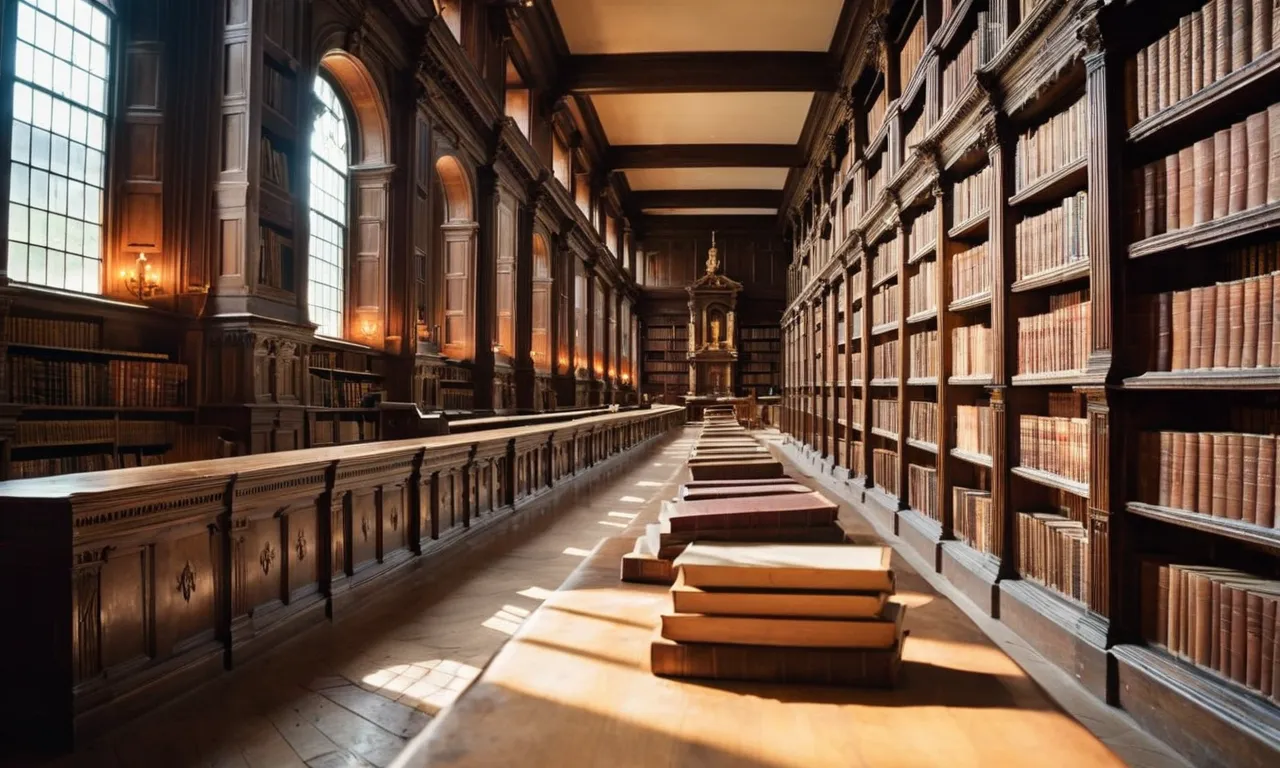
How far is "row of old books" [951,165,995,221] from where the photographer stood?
393 centimetres

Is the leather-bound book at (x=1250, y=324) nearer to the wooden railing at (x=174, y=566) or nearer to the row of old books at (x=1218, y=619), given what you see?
the row of old books at (x=1218, y=619)

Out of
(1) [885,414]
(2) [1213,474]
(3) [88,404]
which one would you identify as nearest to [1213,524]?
(2) [1213,474]

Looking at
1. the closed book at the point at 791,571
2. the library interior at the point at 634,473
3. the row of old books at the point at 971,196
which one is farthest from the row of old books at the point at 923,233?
the closed book at the point at 791,571

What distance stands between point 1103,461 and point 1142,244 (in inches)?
28.6

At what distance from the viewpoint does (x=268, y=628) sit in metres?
2.91

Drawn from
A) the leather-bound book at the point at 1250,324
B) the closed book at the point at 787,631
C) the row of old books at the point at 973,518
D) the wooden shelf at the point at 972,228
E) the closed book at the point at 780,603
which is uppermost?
the wooden shelf at the point at 972,228

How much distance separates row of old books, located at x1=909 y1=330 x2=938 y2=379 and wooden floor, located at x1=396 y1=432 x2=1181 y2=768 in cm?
413

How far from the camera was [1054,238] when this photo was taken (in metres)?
3.16

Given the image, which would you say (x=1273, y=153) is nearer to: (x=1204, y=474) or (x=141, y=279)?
(x=1204, y=474)

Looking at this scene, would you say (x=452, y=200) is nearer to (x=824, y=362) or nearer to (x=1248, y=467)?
(x=824, y=362)

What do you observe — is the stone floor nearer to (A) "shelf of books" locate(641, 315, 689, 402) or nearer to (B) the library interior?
(B) the library interior

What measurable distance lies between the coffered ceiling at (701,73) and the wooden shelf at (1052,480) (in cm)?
984

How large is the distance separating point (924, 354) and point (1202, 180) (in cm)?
292

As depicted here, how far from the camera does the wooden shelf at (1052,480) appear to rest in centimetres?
283
